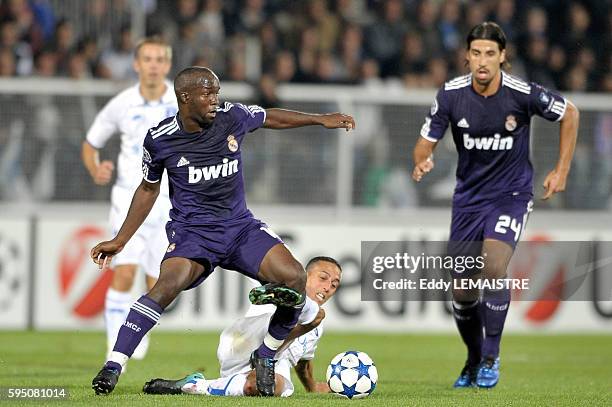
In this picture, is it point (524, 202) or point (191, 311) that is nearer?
point (524, 202)

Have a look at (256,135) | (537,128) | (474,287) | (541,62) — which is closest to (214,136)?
(474,287)

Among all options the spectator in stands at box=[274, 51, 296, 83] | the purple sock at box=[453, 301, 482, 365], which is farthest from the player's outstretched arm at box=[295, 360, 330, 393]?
the spectator in stands at box=[274, 51, 296, 83]

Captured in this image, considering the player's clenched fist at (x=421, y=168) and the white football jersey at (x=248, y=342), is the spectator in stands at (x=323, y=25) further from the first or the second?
the white football jersey at (x=248, y=342)

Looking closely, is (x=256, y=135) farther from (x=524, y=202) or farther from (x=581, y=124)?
(x=524, y=202)

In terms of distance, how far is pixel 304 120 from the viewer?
8.99 metres

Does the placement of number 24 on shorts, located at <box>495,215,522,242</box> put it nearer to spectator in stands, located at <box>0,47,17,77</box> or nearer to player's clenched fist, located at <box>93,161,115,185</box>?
player's clenched fist, located at <box>93,161,115,185</box>

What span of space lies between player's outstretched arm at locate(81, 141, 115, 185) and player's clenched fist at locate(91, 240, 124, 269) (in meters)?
2.76

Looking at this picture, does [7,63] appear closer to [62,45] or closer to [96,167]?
[62,45]

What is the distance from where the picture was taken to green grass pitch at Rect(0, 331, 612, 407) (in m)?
8.59

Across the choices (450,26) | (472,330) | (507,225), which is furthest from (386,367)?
(450,26)

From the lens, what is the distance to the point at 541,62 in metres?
18.1

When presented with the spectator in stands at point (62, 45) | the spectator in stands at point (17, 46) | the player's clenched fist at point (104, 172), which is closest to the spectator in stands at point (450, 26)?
the spectator in stands at point (62, 45)

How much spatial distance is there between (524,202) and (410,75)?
26.0 ft

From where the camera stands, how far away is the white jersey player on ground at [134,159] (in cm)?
1144
